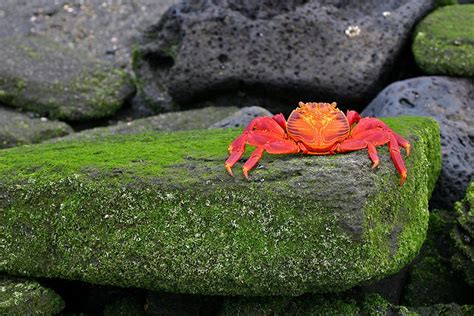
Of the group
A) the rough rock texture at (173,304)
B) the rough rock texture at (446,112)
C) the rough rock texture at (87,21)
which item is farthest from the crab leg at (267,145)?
the rough rock texture at (87,21)

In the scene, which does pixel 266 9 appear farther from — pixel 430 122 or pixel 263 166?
pixel 263 166

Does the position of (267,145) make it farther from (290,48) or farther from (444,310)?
(290,48)

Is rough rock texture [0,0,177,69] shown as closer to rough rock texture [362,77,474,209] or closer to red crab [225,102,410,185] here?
rough rock texture [362,77,474,209]

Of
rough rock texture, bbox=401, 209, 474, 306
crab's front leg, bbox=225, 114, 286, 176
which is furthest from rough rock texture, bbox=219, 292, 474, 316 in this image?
crab's front leg, bbox=225, 114, 286, 176

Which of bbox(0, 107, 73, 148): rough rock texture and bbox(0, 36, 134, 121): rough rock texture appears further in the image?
bbox(0, 36, 134, 121): rough rock texture

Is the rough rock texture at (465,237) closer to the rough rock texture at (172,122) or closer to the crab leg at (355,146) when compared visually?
the crab leg at (355,146)

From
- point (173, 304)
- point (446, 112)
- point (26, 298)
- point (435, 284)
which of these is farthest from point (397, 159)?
point (26, 298)

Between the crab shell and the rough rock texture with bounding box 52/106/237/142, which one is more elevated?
the crab shell

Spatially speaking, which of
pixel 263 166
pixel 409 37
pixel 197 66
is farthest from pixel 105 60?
pixel 263 166
